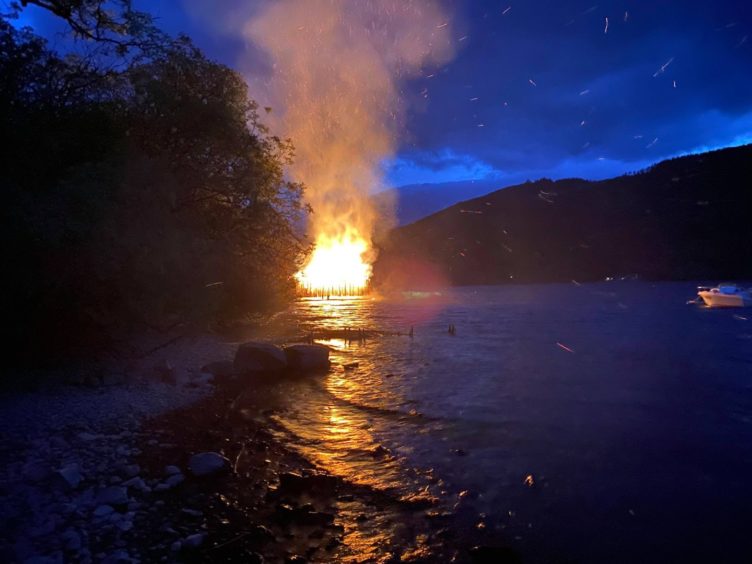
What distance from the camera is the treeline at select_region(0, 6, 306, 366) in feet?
43.4

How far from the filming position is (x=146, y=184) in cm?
1666

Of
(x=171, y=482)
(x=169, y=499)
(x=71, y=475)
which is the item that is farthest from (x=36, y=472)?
(x=169, y=499)

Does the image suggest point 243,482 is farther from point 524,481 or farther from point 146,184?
point 146,184

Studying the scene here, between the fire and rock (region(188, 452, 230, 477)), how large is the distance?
5172 inches

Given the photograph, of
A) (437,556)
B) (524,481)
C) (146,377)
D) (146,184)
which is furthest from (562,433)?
(146,184)

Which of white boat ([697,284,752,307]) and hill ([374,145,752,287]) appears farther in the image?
hill ([374,145,752,287])

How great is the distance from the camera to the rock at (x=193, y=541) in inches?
268

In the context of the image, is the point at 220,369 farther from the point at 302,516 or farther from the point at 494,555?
the point at 494,555

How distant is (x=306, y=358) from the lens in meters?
22.4

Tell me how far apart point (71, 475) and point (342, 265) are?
518 ft

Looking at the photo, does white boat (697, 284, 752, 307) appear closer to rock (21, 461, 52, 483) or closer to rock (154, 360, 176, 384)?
rock (154, 360, 176, 384)

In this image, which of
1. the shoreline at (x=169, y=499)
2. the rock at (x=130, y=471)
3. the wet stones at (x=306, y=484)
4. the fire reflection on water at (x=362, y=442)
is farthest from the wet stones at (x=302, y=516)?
the rock at (x=130, y=471)


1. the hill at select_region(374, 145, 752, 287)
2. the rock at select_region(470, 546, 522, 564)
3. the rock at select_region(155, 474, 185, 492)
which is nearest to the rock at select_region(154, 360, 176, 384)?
the rock at select_region(155, 474, 185, 492)

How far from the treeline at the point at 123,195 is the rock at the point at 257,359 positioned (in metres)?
2.62
